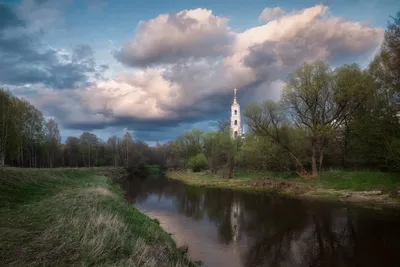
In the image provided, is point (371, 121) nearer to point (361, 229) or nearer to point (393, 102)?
point (393, 102)

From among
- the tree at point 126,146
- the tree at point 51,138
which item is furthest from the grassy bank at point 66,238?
the tree at point 126,146

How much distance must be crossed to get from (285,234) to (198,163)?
53.8 meters

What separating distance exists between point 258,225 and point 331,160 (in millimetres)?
27485

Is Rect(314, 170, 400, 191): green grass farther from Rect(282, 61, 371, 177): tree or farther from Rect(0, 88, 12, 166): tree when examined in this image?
Rect(0, 88, 12, 166): tree

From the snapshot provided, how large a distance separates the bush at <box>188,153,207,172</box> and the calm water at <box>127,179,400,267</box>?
144 ft

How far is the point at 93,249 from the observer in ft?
22.3

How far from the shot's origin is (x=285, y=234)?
14.2m

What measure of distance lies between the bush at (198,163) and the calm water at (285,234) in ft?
144

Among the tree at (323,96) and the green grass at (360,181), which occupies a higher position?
the tree at (323,96)

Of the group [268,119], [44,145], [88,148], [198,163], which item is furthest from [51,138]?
[268,119]

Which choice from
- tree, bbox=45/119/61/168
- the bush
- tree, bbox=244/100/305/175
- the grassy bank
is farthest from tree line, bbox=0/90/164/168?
tree, bbox=244/100/305/175

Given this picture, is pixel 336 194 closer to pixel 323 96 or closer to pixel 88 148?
pixel 323 96

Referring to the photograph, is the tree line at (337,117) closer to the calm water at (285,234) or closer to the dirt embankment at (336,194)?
the dirt embankment at (336,194)

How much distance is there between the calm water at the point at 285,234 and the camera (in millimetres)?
10812
